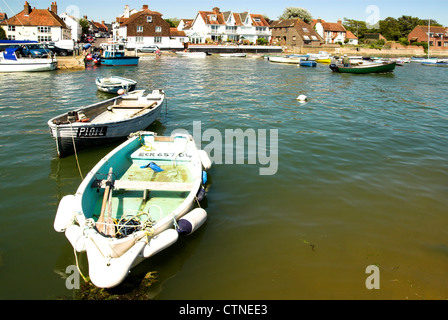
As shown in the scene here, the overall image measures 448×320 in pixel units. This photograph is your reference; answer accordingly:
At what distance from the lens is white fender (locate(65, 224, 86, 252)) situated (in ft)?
18.8

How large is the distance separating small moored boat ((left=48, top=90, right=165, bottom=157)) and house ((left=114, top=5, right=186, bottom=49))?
6250 centimetres

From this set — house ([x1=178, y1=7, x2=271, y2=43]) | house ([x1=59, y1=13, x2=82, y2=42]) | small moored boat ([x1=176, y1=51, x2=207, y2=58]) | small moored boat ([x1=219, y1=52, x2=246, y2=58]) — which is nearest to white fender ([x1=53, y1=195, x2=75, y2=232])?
small moored boat ([x1=176, y1=51, x2=207, y2=58])

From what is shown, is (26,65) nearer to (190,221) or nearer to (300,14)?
(190,221)

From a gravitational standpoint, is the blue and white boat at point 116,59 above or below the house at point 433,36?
below

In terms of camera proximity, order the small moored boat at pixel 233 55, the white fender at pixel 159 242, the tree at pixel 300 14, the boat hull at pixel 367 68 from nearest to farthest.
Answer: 1. the white fender at pixel 159 242
2. the boat hull at pixel 367 68
3. the small moored boat at pixel 233 55
4. the tree at pixel 300 14

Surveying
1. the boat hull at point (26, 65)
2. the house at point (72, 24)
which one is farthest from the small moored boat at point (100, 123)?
the house at point (72, 24)

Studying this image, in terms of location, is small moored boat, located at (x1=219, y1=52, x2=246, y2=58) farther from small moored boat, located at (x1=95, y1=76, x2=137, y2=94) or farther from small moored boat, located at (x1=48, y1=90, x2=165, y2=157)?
small moored boat, located at (x1=48, y1=90, x2=165, y2=157)

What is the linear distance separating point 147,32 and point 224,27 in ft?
71.1

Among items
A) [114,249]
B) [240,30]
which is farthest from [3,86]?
[240,30]

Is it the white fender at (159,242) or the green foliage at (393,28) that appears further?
the green foliage at (393,28)

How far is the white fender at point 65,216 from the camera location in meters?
6.27

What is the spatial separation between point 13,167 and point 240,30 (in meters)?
85.1

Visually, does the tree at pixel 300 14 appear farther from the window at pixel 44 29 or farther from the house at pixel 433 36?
the window at pixel 44 29

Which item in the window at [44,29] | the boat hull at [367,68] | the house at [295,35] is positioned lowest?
the boat hull at [367,68]
